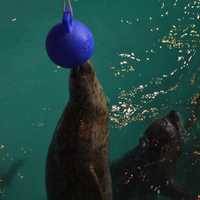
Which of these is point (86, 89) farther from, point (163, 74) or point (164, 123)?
point (163, 74)

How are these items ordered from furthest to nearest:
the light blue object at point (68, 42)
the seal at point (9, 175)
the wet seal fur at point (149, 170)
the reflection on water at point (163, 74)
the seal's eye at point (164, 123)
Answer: the seal at point (9, 175) < the reflection on water at point (163, 74) < the wet seal fur at point (149, 170) < the seal's eye at point (164, 123) < the light blue object at point (68, 42)

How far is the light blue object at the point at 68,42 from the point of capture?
3308mm

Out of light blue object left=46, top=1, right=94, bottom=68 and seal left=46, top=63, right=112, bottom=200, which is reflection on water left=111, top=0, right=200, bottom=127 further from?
light blue object left=46, top=1, right=94, bottom=68

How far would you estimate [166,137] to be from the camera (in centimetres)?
568

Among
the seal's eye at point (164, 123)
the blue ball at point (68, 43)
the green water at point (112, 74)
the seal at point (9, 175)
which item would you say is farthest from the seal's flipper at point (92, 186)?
the seal at point (9, 175)

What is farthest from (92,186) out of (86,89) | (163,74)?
(163,74)

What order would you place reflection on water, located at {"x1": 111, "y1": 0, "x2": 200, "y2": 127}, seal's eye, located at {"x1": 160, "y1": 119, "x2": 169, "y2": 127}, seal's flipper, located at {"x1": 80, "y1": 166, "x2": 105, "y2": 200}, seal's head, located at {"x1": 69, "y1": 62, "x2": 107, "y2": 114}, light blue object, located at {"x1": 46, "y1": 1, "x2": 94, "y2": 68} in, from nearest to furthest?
1. light blue object, located at {"x1": 46, "y1": 1, "x2": 94, "y2": 68}
2. seal's head, located at {"x1": 69, "y1": 62, "x2": 107, "y2": 114}
3. seal's flipper, located at {"x1": 80, "y1": 166, "x2": 105, "y2": 200}
4. seal's eye, located at {"x1": 160, "y1": 119, "x2": 169, "y2": 127}
5. reflection on water, located at {"x1": 111, "y1": 0, "x2": 200, "y2": 127}

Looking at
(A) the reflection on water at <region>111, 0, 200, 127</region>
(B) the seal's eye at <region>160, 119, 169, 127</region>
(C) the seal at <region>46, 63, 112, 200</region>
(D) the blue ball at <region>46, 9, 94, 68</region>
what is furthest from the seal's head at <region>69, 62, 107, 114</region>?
(A) the reflection on water at <region>111, 0, 200, 127</region>

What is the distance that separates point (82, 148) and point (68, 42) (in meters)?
0.99

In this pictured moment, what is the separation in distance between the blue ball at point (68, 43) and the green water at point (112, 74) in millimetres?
3769

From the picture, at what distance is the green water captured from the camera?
7.53 meters

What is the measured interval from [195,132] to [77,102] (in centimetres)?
346

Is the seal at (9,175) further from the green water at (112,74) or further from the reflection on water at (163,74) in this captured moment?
the reflection on water at (163,74)

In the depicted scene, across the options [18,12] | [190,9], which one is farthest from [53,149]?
[18,12]
